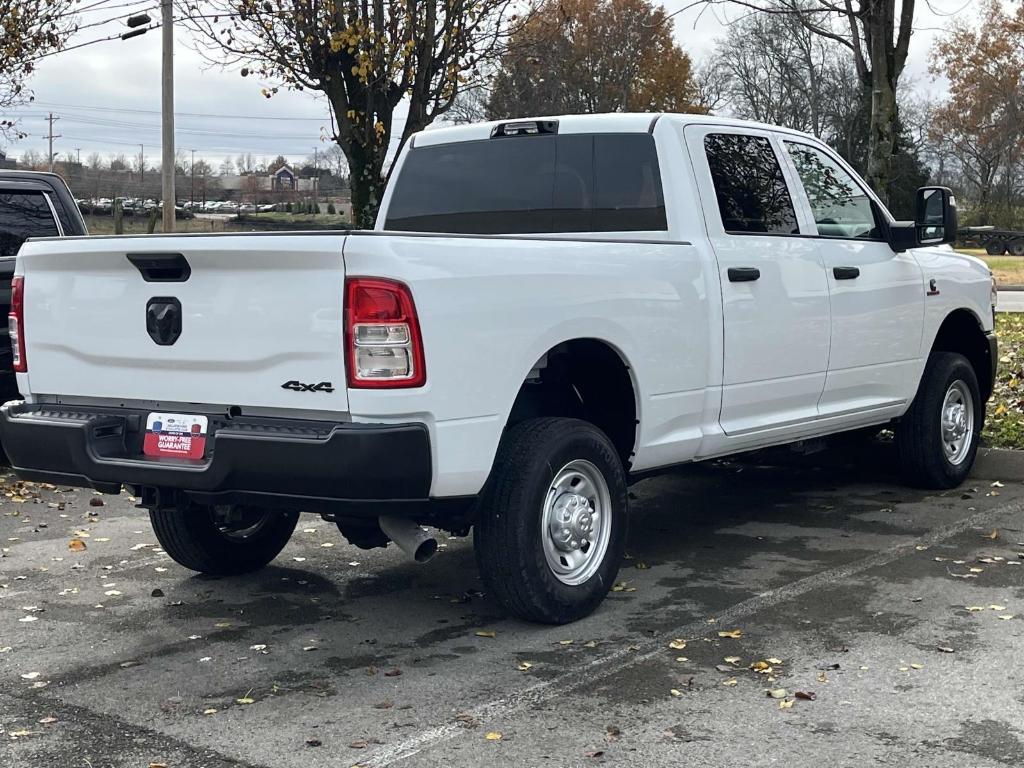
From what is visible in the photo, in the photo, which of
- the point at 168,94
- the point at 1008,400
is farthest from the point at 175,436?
the point at 168,94

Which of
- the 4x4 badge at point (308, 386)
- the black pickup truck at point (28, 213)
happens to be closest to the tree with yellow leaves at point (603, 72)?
the black pickup truck at point (28, 213)

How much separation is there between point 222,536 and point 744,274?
2675mm

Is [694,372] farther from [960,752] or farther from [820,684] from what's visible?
[960,752]

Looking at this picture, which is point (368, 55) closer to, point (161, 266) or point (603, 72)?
point (161, 266)

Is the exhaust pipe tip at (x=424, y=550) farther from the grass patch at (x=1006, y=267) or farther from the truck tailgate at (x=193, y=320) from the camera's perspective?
the grass patch at (x=1006, y=267)

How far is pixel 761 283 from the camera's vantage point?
6.25 meters

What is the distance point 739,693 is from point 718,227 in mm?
2446

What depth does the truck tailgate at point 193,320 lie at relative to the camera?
14.9 ft

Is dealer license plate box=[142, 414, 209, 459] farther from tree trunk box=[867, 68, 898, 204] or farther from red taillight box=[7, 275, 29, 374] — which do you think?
tree trunk box=[867, 68, 898, 204]

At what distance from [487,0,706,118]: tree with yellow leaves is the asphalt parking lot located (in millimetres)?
49909

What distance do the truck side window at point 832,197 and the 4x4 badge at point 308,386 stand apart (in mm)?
3314

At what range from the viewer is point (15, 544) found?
7.12 m

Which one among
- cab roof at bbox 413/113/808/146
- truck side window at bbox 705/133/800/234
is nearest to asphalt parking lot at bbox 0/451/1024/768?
truck side window at bbox 705/133/800/234

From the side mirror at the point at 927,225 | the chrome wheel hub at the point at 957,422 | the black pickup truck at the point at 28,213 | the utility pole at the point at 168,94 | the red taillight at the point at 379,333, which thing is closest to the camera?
the red taillight at the point at 379,333
